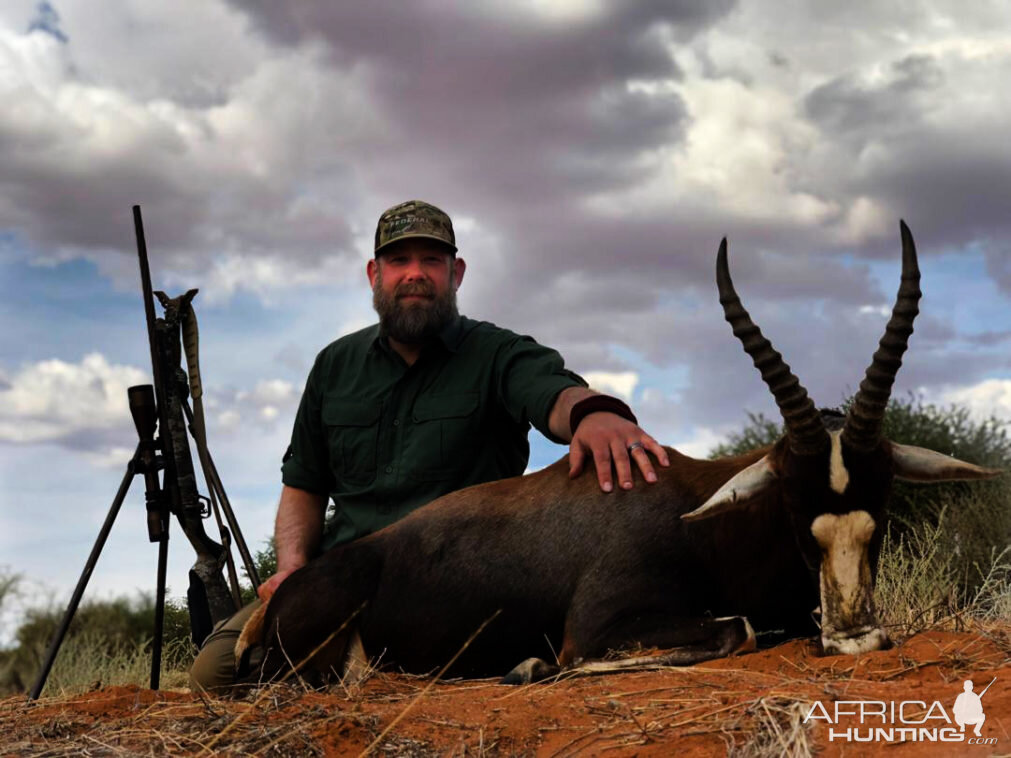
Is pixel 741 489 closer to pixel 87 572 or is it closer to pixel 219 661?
pixel 219 661

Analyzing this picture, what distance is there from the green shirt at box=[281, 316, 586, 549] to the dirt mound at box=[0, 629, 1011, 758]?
174 cm

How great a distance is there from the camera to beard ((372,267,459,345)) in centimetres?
580

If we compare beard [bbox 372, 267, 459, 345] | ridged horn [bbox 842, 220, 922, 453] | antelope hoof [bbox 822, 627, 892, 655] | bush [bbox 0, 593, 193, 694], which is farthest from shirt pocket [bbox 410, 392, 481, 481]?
bush [bbox 0, 593, 193, 694]

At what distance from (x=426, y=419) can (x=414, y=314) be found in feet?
1.96

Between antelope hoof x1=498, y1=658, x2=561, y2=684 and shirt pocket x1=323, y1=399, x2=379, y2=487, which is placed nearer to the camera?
antelope hoof x1=498, y1=658, x2=561, y2=684

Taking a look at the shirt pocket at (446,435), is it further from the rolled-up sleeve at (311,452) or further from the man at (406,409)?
the rolled-up sleeve at (311,452)

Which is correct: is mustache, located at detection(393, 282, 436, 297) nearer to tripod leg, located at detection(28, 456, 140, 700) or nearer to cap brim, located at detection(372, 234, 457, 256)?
cap brim, located at detection(372, 234, 457, 256)

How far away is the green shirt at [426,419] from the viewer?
5551 mm

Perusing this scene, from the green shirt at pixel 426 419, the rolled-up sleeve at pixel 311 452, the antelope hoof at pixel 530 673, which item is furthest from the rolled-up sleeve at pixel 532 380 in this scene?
the antelope hoof at pixel 530 673

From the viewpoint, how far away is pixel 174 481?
6672 millimetres

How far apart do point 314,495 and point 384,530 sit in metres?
1.32

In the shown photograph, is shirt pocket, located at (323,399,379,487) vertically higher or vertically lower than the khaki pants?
higher

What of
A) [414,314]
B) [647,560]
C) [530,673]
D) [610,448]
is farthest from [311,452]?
[530,673]

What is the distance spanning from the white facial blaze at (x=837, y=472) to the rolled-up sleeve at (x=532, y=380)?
1564mm
